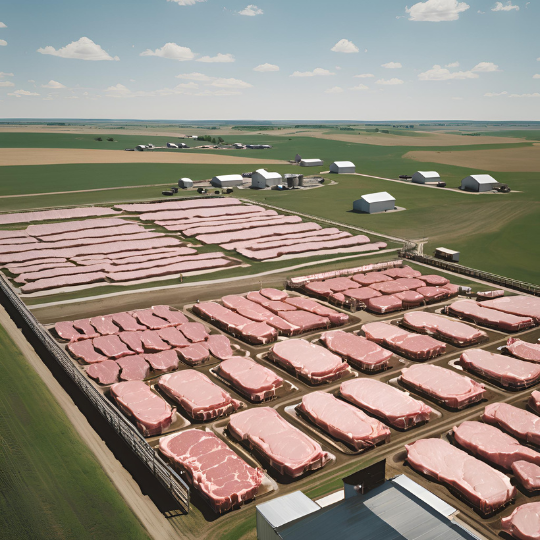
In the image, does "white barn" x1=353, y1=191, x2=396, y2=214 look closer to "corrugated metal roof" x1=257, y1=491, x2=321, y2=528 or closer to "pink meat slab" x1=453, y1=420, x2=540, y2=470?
"pink meat slab" x1=453, y1=420, x2=540, y2=470

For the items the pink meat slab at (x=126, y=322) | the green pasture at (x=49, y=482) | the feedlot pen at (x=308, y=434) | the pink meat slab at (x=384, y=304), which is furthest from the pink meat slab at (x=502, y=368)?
the pink meat slab at (x=126, y=322)

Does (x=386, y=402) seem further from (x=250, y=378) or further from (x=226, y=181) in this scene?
(x=226, y=181)

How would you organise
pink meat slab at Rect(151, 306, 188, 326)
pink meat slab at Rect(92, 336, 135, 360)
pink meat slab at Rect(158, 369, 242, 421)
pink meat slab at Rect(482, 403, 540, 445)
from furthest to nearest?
1. pink meat slab at Rect(151, 306, 188, 326)
2. pink meat slab at Rect(92, 336, 135, 360)
3. pink meat slab at Rect(158, 369, 242, 421)
4. pink meat slab at Rect(482, 403, 540, 445)

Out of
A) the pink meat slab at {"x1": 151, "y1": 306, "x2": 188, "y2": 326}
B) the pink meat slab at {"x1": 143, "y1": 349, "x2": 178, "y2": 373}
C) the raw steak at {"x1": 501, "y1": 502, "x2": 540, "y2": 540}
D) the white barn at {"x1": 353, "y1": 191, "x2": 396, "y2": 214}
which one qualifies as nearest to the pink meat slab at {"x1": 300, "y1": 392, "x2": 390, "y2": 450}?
the raw steak at {"x1": 501, "y1": 502, "x2": 540, "y2": 540}

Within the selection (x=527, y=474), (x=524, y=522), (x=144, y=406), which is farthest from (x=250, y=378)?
(x=524, y=522)

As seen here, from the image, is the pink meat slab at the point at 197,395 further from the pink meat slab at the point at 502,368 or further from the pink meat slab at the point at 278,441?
the pink meat slab at the point at 502,368

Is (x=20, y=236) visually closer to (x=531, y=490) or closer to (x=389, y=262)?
(x=389, y=262)

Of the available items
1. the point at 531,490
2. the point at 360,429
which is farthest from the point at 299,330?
the point at 531,490
